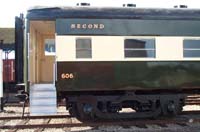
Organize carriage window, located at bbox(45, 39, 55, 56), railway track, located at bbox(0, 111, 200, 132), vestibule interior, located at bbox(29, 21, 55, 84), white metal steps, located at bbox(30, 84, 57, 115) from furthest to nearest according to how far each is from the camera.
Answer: carriage window, located at bbox(45, 39, 55, 56)
vestibule interior, located at bbox(29, 21, 55, 84)
railway track, located at bbox(0, 111, 200, 132)
white metal steps, located at bbox(30, 84, 57, 115)

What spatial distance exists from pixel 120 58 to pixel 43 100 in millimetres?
2314

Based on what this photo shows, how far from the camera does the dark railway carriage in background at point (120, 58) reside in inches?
478

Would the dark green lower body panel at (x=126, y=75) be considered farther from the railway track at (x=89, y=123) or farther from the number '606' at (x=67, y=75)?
the railway track at (x=89, y=123)

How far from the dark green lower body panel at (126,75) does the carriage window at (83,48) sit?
0.70 feet

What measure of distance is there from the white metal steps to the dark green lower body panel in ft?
0.87

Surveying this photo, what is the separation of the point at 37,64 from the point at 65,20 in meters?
1.91

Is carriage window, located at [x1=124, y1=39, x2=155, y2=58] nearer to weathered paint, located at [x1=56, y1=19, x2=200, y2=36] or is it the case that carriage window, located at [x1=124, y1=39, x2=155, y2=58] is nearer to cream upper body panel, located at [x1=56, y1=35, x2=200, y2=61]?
cream upper body panel, located at [x1=56, y1=35, x2=200, y2=61]

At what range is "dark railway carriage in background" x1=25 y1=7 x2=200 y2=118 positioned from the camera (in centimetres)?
1213

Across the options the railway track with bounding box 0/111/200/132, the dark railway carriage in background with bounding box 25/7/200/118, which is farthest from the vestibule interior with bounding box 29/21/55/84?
the railway track with bounding box 0/111/200/132

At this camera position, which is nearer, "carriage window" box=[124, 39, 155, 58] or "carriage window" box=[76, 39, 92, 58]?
"carriage window" box=[76, 39, 92, 58]

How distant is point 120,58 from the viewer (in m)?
12.3

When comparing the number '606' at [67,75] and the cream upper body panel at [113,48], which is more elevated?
the cream upper body panel at [113,48]

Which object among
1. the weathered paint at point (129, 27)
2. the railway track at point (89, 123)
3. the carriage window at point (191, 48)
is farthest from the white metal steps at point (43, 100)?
the carriage window at point (191, 48)

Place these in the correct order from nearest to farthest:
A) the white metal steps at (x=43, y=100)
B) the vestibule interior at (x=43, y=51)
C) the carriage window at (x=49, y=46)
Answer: the white metal steps at (x=43, y=100) < the vestibule interior at (x=43, y=51) < the carriage window at (x=49, y=46)
